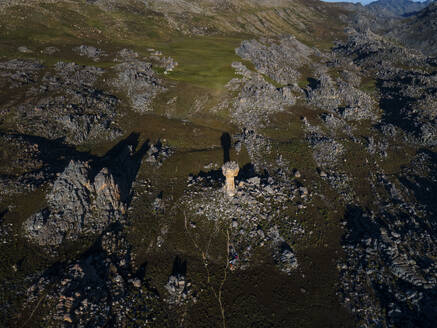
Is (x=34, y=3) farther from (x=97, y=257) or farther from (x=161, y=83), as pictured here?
(x=97, y=257)

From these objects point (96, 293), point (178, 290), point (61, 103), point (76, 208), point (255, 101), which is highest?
point (255, 101)

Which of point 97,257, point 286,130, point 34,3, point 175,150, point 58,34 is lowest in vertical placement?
point 97,257

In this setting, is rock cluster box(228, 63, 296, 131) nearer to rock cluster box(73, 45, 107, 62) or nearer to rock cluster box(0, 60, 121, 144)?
rock cluster box(0, 60, 121, 144)

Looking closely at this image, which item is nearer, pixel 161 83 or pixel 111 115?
pixel 111 115

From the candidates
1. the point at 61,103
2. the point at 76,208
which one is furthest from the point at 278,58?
the point at 76,208

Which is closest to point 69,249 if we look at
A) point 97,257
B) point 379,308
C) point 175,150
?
point 97,257

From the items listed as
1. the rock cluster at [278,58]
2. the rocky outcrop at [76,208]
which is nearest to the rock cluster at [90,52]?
the rock cluster at [278,58]

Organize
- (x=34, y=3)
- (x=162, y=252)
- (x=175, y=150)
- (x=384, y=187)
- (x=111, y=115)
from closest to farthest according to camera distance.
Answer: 1. (x=162, y=252)
2. (x=384, y=187)
3. (x=175, y=150)
4. (x=111, y=115)
5. (x=34, y=3)

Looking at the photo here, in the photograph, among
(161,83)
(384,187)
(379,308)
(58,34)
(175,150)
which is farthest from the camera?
(58,34)

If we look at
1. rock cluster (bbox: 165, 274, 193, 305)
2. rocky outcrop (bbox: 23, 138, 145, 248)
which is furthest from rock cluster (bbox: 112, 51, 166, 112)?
rock cluster (bbox: 165, 274, 193, 305)

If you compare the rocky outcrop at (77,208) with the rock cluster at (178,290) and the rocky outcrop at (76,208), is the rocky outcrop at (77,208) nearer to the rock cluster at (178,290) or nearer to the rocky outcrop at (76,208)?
the rocky outcrop at (76,208)

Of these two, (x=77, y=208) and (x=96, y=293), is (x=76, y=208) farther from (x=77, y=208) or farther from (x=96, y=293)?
(x=96, y=293)
